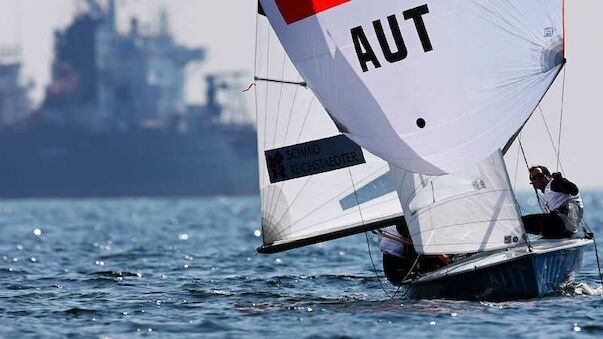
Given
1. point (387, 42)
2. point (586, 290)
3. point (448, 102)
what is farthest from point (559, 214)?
point (387, 42)

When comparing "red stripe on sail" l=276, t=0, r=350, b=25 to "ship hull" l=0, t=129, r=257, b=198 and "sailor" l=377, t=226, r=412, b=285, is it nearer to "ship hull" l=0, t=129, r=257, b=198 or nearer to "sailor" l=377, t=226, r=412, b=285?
"sailor" l=377, t=226, r=412, b=285

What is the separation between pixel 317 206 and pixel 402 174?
165 centimetres

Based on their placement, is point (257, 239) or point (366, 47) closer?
point (366, 47)

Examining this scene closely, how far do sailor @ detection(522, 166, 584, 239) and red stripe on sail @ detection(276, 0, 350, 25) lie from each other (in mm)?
3546

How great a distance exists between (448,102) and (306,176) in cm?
270

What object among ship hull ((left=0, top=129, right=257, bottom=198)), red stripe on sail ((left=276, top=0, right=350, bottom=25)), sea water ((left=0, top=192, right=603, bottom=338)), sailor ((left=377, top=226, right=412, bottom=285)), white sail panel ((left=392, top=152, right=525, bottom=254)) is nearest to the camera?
sea water ((left=0, top=192, right=603, bottom=338))

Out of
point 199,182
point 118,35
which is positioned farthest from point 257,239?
point 118,35

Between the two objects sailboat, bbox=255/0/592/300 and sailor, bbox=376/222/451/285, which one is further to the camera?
sailor, bbox=376/222/451/285

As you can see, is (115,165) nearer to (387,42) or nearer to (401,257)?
(401,257)

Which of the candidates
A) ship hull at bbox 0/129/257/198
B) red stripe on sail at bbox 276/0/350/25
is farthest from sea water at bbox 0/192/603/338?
ship hull at bbox 0/129/257/198

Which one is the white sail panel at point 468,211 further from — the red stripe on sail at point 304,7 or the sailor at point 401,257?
the red stripe on sail at point 304,7

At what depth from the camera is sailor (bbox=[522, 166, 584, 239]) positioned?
14711 mm

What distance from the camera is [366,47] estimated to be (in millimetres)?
13211

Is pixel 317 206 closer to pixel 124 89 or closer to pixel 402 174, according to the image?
pixel 402 174
